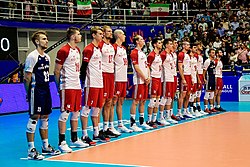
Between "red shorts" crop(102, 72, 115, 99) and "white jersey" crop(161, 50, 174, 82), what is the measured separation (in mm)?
2767

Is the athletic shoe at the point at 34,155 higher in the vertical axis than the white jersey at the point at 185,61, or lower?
lower

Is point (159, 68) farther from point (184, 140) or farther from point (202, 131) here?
point (184, 140)

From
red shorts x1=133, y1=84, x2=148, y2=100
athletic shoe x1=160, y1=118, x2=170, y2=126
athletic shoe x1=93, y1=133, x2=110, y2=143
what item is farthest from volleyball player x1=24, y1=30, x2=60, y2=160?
athletic shoe x1=160, y1=118, x2=170, y2=126

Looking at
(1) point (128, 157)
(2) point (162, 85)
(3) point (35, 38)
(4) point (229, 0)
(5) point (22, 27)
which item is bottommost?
(1) point (128, 157)

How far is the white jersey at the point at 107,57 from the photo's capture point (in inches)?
426

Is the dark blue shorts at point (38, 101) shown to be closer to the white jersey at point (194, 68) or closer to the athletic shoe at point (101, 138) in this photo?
the athletic shoe at point (101, 138)

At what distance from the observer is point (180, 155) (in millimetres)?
8695

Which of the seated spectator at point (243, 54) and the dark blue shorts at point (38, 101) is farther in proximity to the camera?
the seated spectator at point (243, 54)

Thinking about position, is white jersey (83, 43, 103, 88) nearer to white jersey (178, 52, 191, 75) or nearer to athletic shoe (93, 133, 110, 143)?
athletic shoe (93, 133, 110, 143)

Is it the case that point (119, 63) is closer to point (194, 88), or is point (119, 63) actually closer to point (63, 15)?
point (194, 88)

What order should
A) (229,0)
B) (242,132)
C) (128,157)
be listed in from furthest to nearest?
(229,0), (242,132), (128,157)

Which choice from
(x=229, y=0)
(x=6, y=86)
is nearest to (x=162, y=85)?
(x=6, y=86)

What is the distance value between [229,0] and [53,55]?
39.1 feet

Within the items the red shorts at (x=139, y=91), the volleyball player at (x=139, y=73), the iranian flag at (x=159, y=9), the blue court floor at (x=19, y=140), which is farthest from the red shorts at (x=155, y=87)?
the iranian flag at (x=159, y=9)
